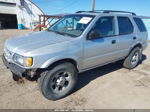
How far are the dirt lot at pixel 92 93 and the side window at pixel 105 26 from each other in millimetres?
1496

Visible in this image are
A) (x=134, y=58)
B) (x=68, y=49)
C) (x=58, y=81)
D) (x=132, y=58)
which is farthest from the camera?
(x=134, y=58)

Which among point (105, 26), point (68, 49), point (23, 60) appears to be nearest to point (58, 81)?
point (68, 49)

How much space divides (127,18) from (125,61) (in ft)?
5.15

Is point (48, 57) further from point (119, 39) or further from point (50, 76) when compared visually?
point (119, 39)

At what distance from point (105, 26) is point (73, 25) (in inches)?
36.1

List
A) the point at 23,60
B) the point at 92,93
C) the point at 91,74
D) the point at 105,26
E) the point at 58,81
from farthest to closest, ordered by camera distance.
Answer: the point at 91,74
the point at 105,26
the point at 92,93
the point at 58,81
the point at 23,60

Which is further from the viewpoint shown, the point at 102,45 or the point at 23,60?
the point at 102,45

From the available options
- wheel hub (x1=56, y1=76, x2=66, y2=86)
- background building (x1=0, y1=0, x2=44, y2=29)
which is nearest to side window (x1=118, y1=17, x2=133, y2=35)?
wheel hub (x1=56, y1=76, x2=66, y2=86)

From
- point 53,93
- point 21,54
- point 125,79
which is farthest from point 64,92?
point 125,79

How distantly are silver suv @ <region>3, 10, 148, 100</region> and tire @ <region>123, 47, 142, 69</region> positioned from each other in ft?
1.33

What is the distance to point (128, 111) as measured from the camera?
120 inches

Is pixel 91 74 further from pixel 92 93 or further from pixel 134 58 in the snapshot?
pixel 134 58

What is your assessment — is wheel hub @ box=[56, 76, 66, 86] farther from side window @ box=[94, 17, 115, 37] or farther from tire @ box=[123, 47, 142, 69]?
tire @ box=[123, 47, 142, 69]

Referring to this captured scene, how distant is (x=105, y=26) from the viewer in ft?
12.7
